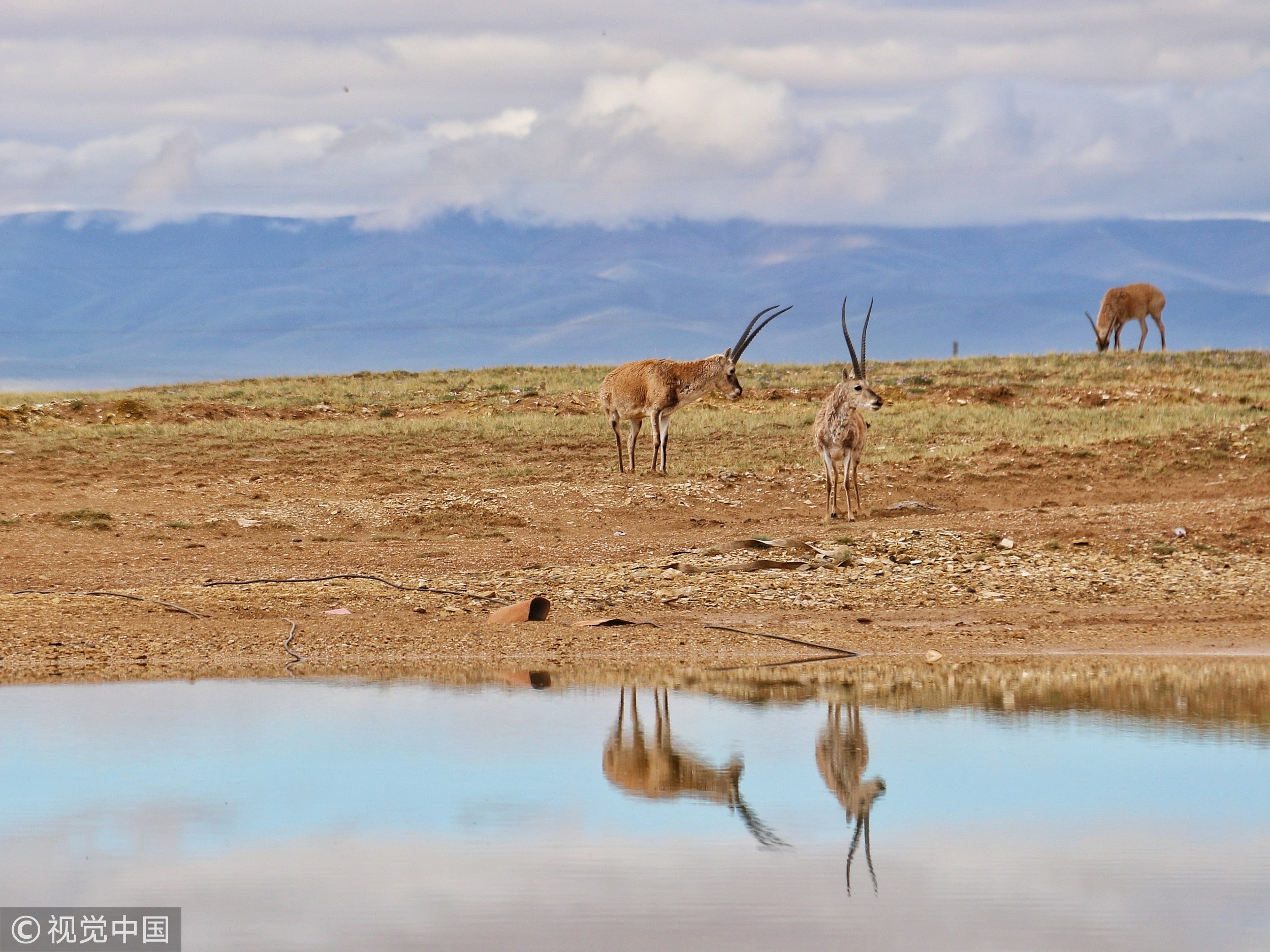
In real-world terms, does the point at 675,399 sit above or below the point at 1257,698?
above

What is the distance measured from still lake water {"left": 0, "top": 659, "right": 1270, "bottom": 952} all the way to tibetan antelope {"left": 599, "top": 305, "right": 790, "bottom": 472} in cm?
1433

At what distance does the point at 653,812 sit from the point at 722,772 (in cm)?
86

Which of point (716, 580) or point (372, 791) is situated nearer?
point (372, 791)

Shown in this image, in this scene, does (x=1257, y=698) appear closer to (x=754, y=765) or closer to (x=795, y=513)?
(x=754, y=765)

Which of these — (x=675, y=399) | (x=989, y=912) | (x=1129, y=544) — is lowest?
(x=989, y=912)

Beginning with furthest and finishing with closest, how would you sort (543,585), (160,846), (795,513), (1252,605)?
(795,513) → (543,585) → (1252,605) → (160,846)

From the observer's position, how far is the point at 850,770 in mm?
8805

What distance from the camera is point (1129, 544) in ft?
58.0

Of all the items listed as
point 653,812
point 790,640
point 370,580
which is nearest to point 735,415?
point 370,580

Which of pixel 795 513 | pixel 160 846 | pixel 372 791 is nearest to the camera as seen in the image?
pixel 160 846

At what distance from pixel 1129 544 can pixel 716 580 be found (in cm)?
467

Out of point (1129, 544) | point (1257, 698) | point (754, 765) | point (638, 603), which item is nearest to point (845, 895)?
point (754, 765)

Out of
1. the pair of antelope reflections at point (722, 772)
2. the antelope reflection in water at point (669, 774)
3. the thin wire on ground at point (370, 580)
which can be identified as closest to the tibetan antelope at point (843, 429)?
the thin wire on ground at point (370, 580)

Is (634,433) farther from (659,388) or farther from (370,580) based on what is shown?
(370,580)
